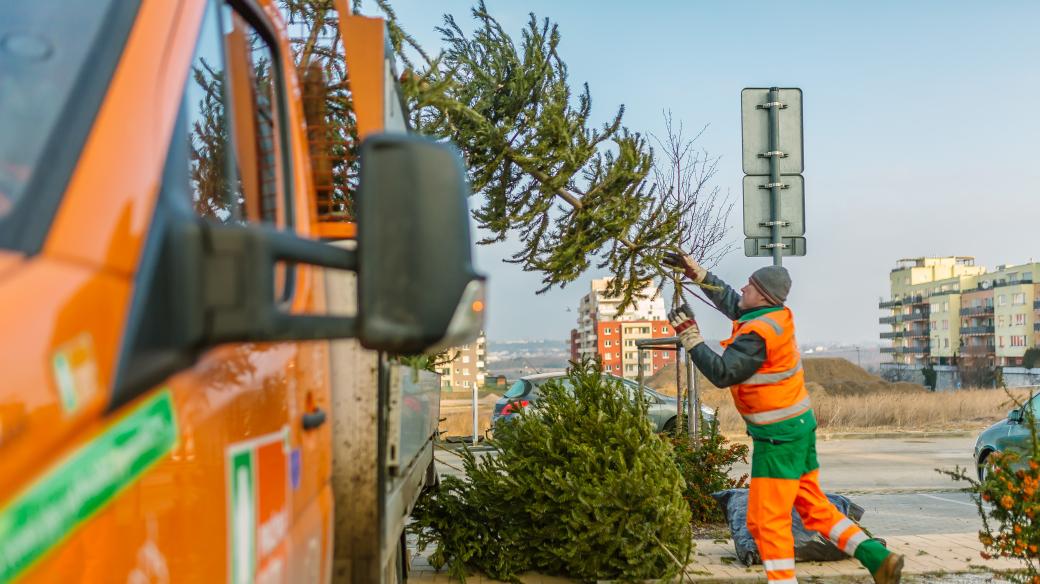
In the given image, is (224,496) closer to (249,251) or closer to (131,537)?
(131,537)

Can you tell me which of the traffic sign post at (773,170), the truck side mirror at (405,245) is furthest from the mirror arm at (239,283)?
the traffic sign post at (773,170)

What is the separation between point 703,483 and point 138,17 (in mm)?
7701

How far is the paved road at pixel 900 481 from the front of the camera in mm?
9391

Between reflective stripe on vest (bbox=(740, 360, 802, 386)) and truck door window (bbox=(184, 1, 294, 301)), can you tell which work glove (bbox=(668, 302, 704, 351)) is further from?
truck door window (bbox=(184, 1, 294, 301))

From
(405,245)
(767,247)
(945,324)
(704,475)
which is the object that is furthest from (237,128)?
(945,324)

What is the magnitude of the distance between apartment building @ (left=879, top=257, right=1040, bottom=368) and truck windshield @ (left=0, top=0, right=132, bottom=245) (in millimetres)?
102032

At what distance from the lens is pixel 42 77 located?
4.17 ft

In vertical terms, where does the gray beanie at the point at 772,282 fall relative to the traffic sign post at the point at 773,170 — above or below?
below

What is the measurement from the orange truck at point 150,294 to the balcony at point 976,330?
131 metres

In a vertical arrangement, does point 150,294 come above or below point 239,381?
above

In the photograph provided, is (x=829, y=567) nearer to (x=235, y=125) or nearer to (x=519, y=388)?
(x=235, y=125)

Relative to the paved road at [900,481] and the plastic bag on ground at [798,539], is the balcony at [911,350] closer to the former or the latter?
the paved road at [900,481]

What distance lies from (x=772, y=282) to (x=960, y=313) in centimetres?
13252

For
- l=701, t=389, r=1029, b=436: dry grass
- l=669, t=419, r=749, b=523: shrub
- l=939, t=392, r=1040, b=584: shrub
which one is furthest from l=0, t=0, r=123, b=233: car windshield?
l=701, t=389, r=1029, b=436: dry grass
